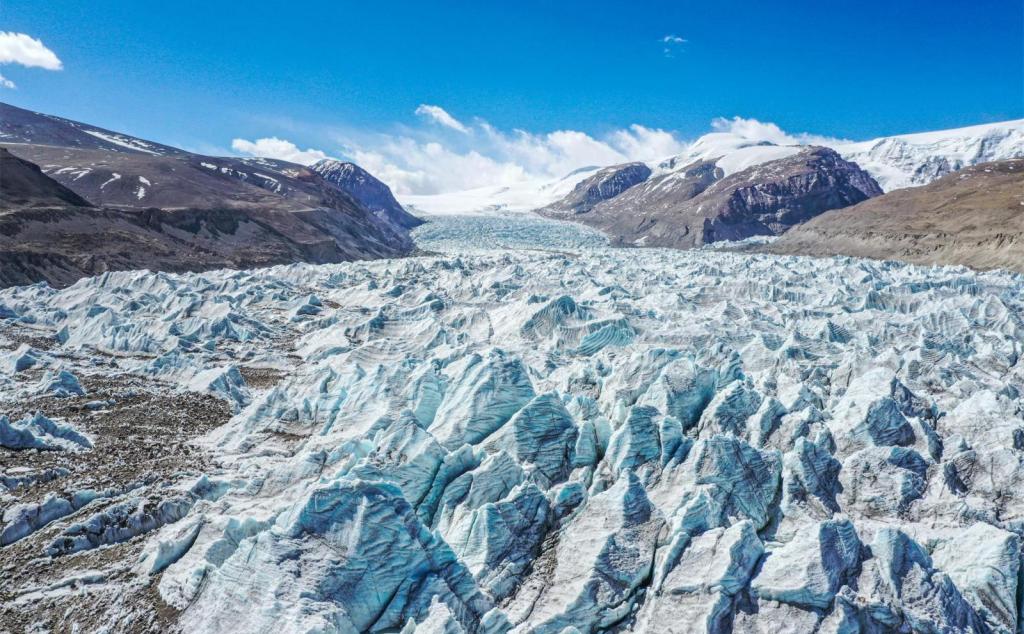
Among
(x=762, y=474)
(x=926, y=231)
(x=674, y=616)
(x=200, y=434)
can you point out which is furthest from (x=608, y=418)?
(x=926, y=231)

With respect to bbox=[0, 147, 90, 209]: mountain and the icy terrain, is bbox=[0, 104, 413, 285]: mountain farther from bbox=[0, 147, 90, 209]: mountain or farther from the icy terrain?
the icy terrain

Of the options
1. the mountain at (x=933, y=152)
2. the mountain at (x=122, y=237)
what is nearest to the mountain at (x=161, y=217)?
the mountain at (x=122, y=237)

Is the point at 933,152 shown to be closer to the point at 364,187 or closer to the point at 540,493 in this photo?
the point at 364,187

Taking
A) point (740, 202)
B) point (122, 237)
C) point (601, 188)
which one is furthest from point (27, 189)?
point (601, 188)

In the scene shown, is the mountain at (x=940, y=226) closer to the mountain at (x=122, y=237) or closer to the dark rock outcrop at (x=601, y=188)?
the mountain at (x=122, y=237)

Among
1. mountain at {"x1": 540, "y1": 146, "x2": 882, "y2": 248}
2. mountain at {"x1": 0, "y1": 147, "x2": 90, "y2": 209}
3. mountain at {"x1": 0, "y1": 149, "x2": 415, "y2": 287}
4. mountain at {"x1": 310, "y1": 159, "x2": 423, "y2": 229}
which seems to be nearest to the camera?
mountain at {"x1": 0, "y1": 149, "x2": 415, "y2": 287}

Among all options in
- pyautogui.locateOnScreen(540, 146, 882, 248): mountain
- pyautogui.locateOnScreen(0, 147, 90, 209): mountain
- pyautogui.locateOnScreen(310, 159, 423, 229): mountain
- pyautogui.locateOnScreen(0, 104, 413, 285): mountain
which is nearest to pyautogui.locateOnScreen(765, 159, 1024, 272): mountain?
pyautogui.locateOnScreen(540, 146, 882, 248): mountain
